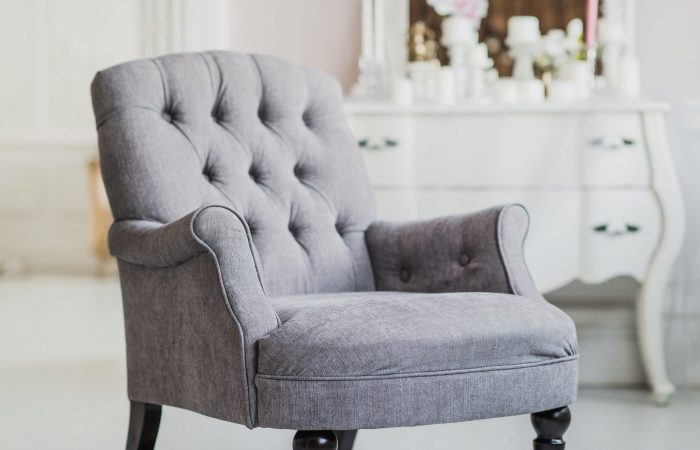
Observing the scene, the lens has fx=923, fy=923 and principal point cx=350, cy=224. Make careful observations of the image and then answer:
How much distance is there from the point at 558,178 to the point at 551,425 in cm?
122

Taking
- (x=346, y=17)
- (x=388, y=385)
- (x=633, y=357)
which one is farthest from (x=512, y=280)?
(x=346, y=17)

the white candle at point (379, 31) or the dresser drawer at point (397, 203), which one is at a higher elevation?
the white candle at point (379, 31)

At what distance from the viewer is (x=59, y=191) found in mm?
5590

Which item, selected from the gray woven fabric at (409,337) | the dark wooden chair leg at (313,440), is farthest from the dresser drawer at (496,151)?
the dark wooden chair leg at (313,440)

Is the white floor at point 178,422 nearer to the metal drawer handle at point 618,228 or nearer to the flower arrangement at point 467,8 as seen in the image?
the metal drawer handle at point 618,228

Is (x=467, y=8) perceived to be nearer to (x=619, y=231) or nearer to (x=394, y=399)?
(x=619, y=231)

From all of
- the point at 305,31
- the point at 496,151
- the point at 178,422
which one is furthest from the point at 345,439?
the point at 305,31

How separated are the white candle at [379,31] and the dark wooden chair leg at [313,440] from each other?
208 cm

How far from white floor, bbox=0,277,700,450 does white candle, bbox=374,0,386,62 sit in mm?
1328

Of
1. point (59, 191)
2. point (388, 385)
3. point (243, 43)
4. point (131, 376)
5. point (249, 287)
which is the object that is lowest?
point (59, 191)

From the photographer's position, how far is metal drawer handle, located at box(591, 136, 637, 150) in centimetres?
249

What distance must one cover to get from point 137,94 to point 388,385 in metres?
0.76

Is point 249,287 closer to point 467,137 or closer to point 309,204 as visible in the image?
point 309,204

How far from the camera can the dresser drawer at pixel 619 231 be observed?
98.3 inches
